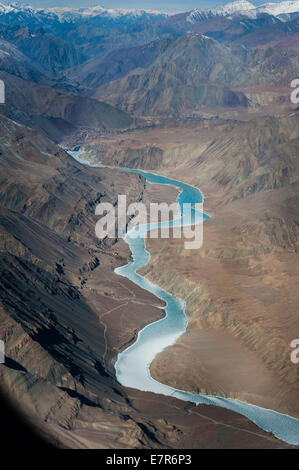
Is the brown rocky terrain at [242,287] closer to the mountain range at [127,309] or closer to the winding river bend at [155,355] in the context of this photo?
the mountain range at [127,309]

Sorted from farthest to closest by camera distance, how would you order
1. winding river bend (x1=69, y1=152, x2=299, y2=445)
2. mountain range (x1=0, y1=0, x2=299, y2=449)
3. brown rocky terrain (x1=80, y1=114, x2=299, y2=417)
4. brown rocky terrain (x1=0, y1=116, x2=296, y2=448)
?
1. brown rocky terrain (x1=80, y1=114, x2=299, y2=417)
2. winding river bend (x1=69, y1=152, x2=299, y2=445)
3. mountain range (x1=0, y1=0, x2=299, y2=449)
4. brown rocky terrain (x1=0, y1=116, x2=296, y2=448)

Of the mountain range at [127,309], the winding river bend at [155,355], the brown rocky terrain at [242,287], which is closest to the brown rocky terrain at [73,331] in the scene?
the mountain range at [127,309]

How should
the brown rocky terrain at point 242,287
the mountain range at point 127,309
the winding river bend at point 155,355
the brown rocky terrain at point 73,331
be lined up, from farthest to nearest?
the brown rocky terrain at point 242,287 → the winding river bend at point 155,355 → the mountain range at point 127,309 → the brown rocky terrain at point 73,331

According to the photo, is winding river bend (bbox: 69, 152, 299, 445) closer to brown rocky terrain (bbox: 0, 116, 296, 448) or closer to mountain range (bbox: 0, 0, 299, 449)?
mountain range (bbox: 0, 0, 299, 449)

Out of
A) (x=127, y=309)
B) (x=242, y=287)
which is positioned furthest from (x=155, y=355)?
(x=242, y=287)

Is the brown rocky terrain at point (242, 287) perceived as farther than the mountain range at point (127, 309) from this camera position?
Yes

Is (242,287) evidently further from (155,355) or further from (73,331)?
(73,331)

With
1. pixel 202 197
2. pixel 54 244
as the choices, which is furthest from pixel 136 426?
pixel 202 197

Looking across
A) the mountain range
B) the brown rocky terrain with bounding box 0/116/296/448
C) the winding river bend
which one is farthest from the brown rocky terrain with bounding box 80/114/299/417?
the brown rocky terrain with bounding box 0/116/296/448
